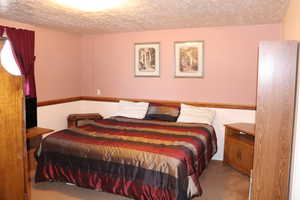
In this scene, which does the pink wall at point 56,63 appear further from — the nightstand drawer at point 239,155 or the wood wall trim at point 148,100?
the nightstand drawer at point 239,155

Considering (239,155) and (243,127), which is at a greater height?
(243,127)

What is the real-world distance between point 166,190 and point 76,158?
44.1 inches

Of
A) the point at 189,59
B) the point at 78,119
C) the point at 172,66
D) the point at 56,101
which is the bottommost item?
the point at 78,119

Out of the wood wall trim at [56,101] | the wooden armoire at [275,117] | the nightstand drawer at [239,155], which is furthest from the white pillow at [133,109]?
the wooden armoire at [275,117]

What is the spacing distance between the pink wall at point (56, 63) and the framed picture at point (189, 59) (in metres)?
2.10

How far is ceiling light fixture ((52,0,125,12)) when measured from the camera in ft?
8.74

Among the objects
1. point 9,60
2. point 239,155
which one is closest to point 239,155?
point 239,155

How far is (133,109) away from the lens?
14.5 feet

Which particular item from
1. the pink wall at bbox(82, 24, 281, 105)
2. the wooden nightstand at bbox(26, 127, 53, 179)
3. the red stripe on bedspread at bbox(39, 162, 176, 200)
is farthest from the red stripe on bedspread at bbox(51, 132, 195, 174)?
the pink wall at bbox(82, 24, 281, 105)

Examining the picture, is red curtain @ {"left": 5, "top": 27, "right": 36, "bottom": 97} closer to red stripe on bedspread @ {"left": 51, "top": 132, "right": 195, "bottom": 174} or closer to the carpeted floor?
red stripe on bedspread @ {"left": 51, "top": 132, "right": 195, "bottom": 174}

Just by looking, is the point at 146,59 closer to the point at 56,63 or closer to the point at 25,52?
the point at 56,63

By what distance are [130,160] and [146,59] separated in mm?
2453

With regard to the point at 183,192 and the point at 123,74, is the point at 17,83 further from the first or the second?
the point at 123,74

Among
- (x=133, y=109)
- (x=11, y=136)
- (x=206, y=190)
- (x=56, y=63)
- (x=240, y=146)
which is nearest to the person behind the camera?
(x=11, y=136)
